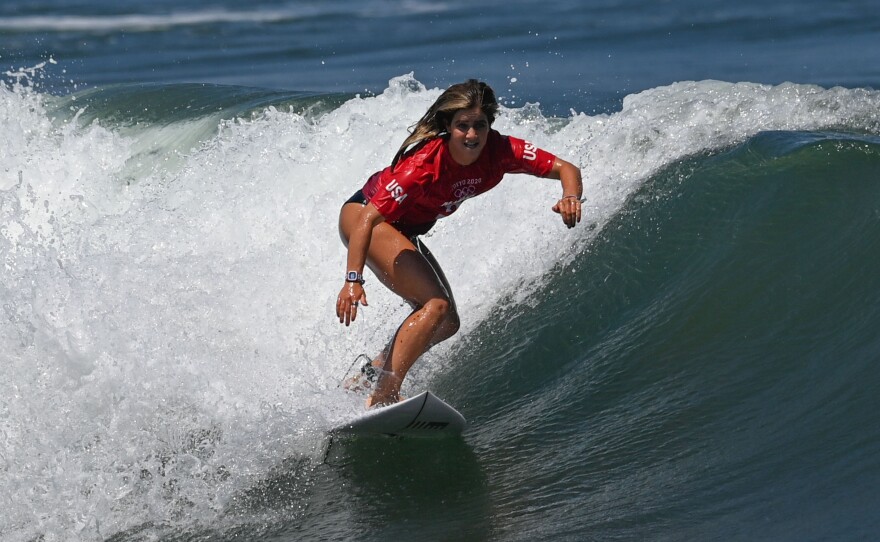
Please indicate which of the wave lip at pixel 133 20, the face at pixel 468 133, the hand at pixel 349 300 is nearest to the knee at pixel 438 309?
the hand at pixel 349 300

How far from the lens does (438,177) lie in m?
5.45

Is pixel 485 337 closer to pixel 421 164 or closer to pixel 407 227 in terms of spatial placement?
pixel 407 227

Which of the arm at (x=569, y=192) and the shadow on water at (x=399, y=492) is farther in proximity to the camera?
the arm at (x=569, y=192)

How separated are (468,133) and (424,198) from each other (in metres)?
0.42

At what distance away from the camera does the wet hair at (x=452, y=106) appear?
5.25 m

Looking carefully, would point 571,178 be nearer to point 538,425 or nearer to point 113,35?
point 538,425

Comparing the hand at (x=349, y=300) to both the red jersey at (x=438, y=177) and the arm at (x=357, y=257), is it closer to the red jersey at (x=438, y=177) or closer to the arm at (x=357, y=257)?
the arm at (x=357, y=257)

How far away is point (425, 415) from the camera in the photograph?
18.1 feet

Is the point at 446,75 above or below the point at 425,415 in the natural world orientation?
above

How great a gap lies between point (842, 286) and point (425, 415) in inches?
108

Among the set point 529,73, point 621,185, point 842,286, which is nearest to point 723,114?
point 621,185

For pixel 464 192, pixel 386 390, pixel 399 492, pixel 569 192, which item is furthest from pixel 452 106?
pixel 399 492

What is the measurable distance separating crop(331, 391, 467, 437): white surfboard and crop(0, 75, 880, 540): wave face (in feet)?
0.36

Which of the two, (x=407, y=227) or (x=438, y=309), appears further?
(x=407, y=227)
